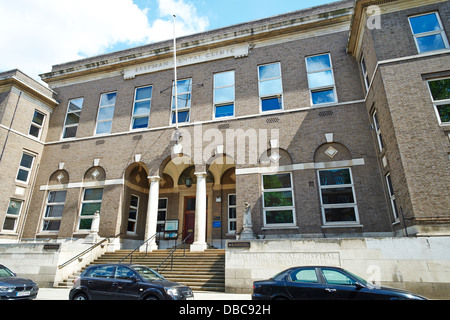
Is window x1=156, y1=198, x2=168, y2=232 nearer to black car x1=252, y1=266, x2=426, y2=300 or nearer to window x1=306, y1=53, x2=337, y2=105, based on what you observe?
window x1=306, y1=53, x2=337, y2=105

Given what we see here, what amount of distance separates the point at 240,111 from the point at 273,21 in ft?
22.7

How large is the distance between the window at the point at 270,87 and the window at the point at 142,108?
293 inches

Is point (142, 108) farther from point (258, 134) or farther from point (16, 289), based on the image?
point (16, 289)

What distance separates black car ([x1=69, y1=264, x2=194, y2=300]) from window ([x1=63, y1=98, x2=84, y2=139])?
46.7ft

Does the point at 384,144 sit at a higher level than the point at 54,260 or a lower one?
higher

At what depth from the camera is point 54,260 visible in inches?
518


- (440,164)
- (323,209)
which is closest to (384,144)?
(440,164)

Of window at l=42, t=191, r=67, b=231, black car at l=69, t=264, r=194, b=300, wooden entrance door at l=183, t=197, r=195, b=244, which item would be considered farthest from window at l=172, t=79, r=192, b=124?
black car at l=69, t=264, r=194, b=300

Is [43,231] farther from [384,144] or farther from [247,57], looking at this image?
[384,144]

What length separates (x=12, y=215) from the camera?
1742cm

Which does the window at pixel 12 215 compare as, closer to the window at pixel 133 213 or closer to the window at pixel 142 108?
the window at pixel 133 213

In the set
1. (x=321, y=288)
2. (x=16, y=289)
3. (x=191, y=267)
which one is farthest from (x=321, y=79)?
(x=16, y=289)

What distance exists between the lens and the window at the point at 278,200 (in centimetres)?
1409

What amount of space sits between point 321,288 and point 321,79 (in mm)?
12616
